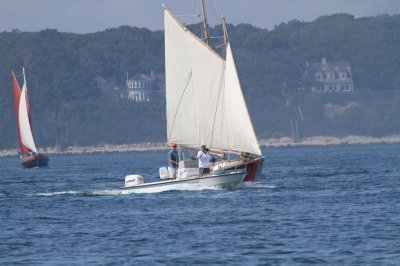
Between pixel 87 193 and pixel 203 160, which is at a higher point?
pixel 203 160

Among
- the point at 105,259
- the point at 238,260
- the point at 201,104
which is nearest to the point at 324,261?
the point at 238,260

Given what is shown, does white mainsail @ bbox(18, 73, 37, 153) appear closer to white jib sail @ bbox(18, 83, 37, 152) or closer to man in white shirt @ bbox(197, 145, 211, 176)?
white jib sail @ bbox(18, 83, 37, 152)

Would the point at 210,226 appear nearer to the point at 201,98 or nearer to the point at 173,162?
the point at 173,162

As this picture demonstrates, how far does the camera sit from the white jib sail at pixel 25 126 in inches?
5022

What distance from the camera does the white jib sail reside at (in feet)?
418

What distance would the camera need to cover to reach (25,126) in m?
129

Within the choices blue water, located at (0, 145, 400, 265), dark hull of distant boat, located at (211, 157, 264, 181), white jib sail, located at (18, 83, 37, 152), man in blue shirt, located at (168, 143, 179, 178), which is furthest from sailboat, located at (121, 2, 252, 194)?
white jib sail, located at (18, 83, 37, 152)

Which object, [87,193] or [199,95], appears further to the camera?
[199,95]

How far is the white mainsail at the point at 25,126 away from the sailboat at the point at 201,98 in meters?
60.7

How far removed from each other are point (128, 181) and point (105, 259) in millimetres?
23797

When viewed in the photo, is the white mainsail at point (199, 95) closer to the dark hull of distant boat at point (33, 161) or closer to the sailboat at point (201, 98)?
the sailboat at point (201, 98)

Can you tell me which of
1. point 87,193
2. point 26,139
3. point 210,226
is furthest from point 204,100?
point 26,139

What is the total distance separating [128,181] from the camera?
204ft

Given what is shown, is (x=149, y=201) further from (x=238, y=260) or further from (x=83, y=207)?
(x=238, y=260)
